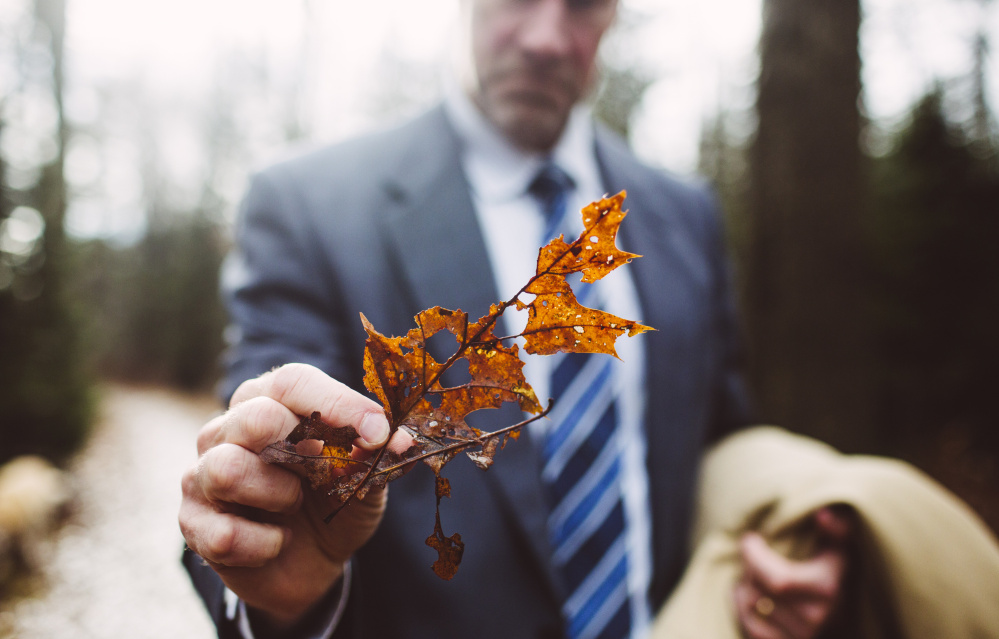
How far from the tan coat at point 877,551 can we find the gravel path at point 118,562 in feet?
10.4

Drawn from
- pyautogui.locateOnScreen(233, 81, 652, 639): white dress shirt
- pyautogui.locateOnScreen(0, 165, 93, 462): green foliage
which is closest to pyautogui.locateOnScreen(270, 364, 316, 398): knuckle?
pyautogui.locateOnScreen(233, 81, 652, 639): white dress shirt

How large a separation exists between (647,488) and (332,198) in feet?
5.05

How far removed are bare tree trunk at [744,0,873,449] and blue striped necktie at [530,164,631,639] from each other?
2.11 m

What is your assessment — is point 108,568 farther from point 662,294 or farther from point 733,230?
point 733,230

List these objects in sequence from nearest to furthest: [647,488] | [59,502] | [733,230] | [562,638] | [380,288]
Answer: [562,638] < [380,288] < [647,488] < [59,502] < [733,230]

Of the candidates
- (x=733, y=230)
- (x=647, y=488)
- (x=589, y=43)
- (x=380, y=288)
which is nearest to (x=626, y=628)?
(x=647, y=488)

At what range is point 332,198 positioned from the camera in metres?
1.75

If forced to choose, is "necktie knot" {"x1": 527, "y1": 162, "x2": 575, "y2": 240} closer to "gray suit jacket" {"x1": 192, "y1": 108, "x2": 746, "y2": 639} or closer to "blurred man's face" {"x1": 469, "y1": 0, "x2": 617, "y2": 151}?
"blurred man's face" {"x1": 469, "y1": 0, "x2": 617, "y2": 151}

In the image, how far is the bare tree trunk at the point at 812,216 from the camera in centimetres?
313

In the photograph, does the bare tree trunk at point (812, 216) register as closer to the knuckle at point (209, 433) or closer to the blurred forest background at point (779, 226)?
the blurred forest background at point (779, 226)

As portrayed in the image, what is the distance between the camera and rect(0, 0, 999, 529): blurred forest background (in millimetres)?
3176

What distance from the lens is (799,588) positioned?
144cm

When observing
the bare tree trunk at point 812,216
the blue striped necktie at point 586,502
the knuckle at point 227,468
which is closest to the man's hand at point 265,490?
the knuckle at point 227,468

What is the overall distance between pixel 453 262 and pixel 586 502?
2.94 ft
